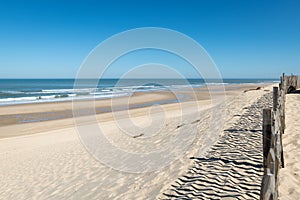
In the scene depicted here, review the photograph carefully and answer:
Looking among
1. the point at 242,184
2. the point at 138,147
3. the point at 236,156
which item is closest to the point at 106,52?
the point at 138,147

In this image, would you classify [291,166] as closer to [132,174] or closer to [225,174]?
[225,174]

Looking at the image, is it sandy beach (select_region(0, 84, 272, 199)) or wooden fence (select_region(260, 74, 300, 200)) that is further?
sandy beach (select_region(0, 84, 272, 199))

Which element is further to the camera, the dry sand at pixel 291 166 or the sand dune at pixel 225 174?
the sand dune at pixel 225 174

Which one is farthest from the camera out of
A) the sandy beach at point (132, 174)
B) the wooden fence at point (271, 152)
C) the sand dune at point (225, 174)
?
the sandy beach at point (132, 174)

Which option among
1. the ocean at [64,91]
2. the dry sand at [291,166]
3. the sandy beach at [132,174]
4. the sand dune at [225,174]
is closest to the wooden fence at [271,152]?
the dry sand at [291,166]

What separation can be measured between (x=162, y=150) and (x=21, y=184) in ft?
13.0

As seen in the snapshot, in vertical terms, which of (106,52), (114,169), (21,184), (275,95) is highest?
(106,52)

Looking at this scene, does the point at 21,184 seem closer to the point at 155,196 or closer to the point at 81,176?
the point at 81,176

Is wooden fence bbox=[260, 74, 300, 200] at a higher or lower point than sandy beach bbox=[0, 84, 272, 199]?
higher

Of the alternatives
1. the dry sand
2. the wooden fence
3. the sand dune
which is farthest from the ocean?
the wooden fence

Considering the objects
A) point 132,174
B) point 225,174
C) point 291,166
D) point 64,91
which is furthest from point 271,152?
point 64,91

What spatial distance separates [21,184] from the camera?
20.2 feet

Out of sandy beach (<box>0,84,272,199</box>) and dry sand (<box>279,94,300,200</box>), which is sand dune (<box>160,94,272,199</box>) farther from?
→ dry sand (<box>279,94,300,200</box>)

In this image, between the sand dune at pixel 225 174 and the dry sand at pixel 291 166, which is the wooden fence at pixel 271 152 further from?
the sand dune at pixel 225 174
